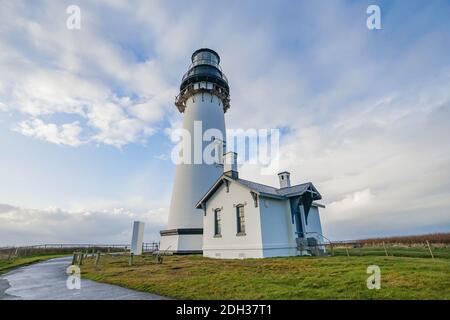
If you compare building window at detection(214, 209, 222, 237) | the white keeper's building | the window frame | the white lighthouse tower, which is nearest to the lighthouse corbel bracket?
the white lighthouse tower

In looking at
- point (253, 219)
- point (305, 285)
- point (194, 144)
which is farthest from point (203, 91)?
point (305, 285)

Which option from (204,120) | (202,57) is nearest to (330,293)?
(204,120)

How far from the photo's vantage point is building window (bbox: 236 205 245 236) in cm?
1583

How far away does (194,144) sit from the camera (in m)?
23.4

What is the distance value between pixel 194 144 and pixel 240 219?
994 centimetres

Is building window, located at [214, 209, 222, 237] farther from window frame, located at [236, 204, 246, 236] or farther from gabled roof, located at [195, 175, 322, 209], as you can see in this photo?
window frame, located at [236, 204, 246, 236]

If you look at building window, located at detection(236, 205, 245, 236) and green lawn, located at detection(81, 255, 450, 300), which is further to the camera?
building window, located at detection(236, 205, 245, 236)

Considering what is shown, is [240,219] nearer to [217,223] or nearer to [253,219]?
[253,219]

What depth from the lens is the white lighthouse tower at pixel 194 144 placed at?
2000 centimetres

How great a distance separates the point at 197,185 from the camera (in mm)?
21234

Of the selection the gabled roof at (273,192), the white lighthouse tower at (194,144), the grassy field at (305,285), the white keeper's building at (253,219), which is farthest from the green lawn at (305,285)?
the white lighthouse tower at (194,144)

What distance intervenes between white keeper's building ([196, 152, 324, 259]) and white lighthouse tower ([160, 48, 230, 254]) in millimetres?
Result: 2367
